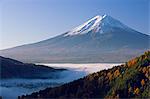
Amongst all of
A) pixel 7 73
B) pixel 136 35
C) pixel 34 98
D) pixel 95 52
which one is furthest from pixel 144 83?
pixel 136 35

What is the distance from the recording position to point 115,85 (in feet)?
37.7

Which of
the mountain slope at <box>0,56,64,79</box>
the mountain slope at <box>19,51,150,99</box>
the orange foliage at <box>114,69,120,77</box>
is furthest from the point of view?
the mountain slope at <box>0,56,64,79</box>

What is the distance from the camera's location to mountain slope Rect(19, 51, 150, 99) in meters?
11.0

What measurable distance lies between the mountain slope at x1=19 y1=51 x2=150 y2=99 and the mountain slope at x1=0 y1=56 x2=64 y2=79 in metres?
9.63

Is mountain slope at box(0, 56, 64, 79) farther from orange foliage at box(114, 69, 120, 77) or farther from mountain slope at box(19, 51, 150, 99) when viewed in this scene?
orange foliage at box(114, 69, 120, 77)

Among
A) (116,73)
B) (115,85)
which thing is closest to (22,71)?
(116,73)

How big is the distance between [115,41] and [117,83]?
3840cm

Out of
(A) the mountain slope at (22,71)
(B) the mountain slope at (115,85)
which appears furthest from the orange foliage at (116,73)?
(A) the mountain slope at (22,71)

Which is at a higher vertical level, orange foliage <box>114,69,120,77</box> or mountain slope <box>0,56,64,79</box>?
mountain slope <box>0,56,64,79</box>

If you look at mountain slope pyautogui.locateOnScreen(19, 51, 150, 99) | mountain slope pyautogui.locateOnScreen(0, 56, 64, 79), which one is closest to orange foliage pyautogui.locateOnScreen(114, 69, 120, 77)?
mountain slope pyautogui.locateOnScreen(19, 51, 150, 99)

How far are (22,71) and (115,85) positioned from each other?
1281 centimetres

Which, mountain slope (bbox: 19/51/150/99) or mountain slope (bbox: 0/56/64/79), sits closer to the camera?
mountain slope (bbox: 19/51/150/99)

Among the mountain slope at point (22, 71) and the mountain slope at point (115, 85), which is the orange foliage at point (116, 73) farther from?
→ the mountain slope at point (22, 71)

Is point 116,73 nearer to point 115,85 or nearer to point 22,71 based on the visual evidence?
point 115,85
